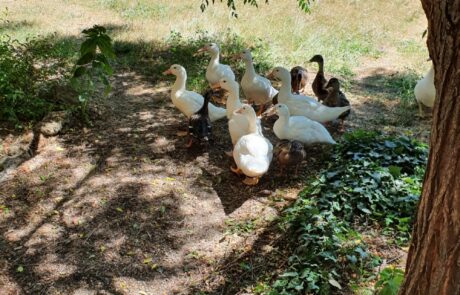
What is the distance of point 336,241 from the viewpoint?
4184mm

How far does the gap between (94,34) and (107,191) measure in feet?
9.59

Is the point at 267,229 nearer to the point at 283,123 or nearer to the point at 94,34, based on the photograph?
the point at 283,123

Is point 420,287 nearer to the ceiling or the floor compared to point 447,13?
nearer to the floor

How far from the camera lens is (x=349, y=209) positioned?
4.75 metres

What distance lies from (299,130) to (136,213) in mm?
2291

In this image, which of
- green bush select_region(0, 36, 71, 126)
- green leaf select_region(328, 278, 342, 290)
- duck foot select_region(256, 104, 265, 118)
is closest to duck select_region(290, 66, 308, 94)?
duck foot select_region(256, 104, 265, 118)

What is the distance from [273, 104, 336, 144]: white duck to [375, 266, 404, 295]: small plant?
251 centimetres

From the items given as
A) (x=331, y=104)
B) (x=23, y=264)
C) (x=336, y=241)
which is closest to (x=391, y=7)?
(x=331, y=104)

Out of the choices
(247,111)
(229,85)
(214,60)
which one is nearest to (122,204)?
(247,111)

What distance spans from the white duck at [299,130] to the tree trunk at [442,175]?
3.62 m

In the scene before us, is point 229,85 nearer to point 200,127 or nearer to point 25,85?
point 200,127

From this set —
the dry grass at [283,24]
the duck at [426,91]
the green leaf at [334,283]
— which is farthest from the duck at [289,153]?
the dry grass at [283,24]

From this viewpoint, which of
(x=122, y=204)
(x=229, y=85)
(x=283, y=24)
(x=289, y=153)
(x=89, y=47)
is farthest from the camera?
(x=283, y=24)

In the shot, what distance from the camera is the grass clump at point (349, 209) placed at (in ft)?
12.9
